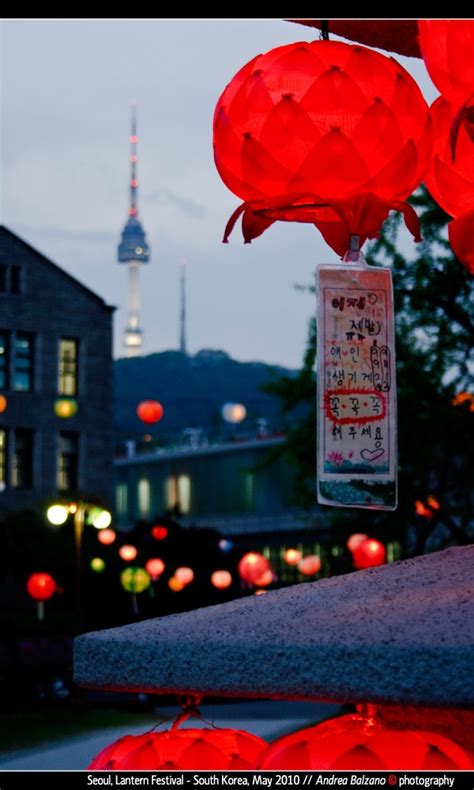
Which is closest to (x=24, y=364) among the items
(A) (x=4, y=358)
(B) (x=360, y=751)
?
(A) (x=4, y=358)

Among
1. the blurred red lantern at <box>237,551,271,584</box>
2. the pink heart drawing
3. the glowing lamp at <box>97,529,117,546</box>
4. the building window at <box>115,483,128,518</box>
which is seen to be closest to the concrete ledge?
the pink heart drawing

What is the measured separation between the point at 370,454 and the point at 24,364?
147 ft

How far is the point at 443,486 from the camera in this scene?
25.8 metres

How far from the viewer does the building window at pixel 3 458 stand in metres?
46.7

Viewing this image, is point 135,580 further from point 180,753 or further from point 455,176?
point 180,753

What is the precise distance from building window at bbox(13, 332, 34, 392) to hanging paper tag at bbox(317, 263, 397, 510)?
44491 millimetres

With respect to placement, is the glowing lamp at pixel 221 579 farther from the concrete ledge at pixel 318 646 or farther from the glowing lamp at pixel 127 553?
the concrete ledge at pixel 318 646

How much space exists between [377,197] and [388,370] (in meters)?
0.74

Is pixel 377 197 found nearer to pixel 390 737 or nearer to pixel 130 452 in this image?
pixel 390 737

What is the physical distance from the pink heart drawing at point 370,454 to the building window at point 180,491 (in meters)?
71.0

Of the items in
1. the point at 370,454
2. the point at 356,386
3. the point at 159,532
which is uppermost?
the point at 356,386

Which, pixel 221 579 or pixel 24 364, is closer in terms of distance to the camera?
pixel 221 579

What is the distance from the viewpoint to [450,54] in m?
4.43
